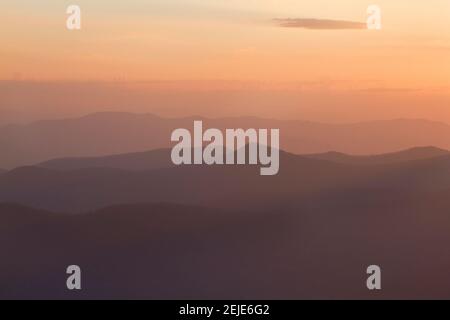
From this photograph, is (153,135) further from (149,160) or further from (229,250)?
(229,250)

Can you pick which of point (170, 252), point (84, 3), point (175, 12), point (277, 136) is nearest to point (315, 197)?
point (277, 136)

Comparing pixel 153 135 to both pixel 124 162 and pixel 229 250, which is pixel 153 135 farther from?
pixel 229 250

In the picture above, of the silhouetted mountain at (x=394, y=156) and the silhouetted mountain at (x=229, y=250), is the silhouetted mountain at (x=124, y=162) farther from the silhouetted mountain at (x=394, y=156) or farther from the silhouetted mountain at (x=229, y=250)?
the silhouetted mountain at (x=394, y=156)

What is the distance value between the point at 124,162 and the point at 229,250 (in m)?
0.67

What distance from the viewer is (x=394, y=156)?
119 inches

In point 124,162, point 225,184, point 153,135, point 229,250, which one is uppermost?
point 153,135

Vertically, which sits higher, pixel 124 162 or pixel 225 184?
pixel 124 162

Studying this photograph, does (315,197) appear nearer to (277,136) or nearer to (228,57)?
(277,136)

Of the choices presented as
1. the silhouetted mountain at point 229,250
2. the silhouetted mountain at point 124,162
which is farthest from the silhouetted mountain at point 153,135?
the silhouetted mountain at point 229,250

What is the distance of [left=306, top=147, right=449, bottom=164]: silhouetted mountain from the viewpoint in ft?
9.95

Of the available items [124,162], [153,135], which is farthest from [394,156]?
[124,162]

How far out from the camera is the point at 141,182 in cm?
304

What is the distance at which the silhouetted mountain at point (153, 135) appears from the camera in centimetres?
301

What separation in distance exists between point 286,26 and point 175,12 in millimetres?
533
